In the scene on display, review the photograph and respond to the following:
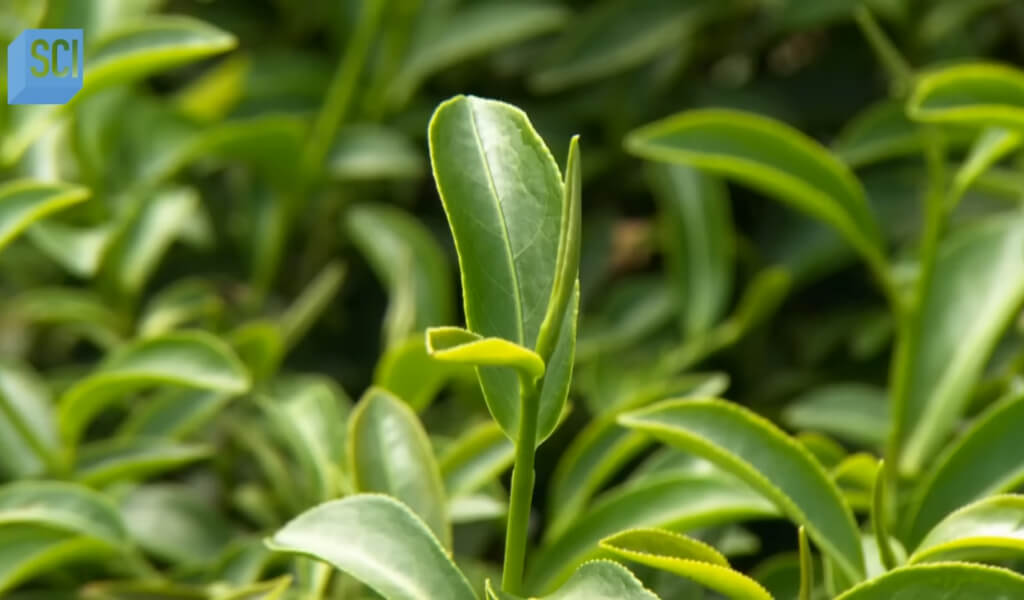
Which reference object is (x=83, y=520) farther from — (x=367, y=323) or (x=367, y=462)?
(x=367, y=323)

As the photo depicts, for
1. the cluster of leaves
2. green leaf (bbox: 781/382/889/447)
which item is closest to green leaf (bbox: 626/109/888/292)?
the cluster of leaves

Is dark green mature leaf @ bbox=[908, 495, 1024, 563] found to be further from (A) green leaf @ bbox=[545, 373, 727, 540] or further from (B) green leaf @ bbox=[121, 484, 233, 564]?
(B) green leaf @ bbox=[121, 484, 233, 564]

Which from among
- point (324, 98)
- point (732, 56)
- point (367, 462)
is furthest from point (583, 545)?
point (732, 56)

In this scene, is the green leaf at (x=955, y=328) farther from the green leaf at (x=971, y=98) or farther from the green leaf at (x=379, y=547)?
the green leaf at (x=379, y=547)

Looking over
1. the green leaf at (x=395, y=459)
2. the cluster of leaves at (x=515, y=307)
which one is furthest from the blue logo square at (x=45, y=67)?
the green leaf at (x=395, y=459)

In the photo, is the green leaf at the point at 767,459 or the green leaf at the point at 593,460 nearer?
the green leaf at the point at 767,459

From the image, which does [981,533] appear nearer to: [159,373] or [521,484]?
[521,484]

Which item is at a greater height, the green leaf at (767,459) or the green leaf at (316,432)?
the green leaf at (767,459)
